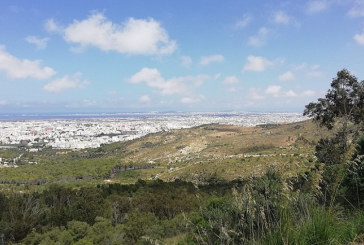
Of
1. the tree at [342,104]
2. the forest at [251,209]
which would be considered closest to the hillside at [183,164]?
the forest at [251,209]

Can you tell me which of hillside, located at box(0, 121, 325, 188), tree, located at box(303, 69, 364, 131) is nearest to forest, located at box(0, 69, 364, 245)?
tree, located at box(303, 69, 364, 131)

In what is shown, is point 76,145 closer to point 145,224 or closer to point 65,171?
point 65,171

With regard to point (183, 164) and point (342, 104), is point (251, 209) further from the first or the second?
point (183, 164)

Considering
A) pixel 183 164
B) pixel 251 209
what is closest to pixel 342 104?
pixel 251 209

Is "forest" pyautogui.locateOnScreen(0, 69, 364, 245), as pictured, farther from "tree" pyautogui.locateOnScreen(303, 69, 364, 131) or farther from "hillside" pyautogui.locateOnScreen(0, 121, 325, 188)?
"hillside" pyautogui.locateOnScreen(0, 121, 325, 188)

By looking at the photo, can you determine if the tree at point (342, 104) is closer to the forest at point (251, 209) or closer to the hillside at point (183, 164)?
the forest at point (251, 209)

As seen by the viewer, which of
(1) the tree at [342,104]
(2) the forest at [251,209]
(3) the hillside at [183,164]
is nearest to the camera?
(2) the forest at [251,209]

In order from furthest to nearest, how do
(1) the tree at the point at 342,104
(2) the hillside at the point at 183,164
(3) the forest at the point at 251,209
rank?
(2) the hillside at the point at 183,164, (1) the tree at the point at 342,104, (3) the forest at the point at 251,209

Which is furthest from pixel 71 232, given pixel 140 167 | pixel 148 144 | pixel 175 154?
pixel 148 144
